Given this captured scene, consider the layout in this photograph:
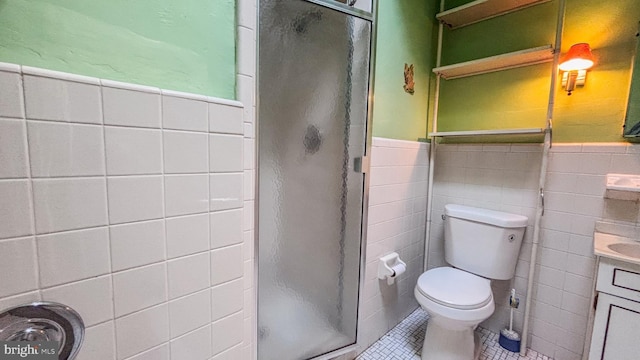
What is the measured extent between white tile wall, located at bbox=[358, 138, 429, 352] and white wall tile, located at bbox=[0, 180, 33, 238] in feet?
4.15

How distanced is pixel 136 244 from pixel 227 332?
1.37ft

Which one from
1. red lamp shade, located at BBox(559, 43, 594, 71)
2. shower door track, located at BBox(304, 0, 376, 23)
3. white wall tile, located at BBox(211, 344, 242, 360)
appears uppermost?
shower door track, located at BBox(304, 0, 376, 23)

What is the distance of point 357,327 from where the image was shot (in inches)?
58.1

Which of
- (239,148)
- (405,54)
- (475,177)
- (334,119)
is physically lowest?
(475,177)

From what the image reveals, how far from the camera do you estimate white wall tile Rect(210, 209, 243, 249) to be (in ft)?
2.57

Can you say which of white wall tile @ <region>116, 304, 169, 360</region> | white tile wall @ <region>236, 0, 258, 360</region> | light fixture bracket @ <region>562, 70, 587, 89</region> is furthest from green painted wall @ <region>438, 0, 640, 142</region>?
white wall tile @ <region>116, 304, 169, 360</region>

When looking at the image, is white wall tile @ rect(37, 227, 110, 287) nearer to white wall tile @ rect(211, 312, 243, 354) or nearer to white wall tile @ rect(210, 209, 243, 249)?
white wall tile @ rect(210, 209, 243, 249)

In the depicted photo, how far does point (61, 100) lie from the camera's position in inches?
21.2

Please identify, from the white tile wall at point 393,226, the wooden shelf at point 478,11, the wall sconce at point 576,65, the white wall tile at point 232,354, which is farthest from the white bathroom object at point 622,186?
the white wall tile at point 232,354

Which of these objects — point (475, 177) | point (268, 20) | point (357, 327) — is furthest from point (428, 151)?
point (268, 20)

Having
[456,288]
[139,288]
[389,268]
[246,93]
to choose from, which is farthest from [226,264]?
[456,288]

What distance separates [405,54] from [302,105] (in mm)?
876

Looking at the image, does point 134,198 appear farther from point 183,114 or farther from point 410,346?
point 410,346

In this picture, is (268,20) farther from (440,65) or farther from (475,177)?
(475,177)
